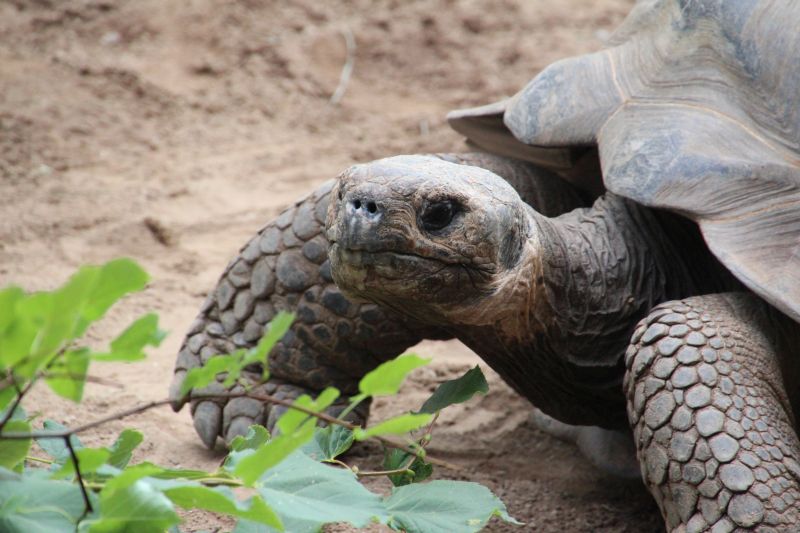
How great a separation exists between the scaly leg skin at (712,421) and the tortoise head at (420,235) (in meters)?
0.42

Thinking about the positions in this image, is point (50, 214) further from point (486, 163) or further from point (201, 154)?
point (486, 163)

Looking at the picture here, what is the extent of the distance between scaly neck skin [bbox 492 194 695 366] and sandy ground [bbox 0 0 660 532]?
498 millimetres

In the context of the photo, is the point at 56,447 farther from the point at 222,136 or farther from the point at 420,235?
the point at 222,136

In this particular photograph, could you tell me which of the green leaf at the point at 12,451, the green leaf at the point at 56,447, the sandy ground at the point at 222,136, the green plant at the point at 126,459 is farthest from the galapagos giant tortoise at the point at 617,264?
the green leaf at the point at 12,451

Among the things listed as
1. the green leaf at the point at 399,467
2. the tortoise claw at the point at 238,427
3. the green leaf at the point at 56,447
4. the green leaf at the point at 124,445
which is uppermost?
the green leaf at the point at 124,445

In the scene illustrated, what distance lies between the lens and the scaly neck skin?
274 centimetres

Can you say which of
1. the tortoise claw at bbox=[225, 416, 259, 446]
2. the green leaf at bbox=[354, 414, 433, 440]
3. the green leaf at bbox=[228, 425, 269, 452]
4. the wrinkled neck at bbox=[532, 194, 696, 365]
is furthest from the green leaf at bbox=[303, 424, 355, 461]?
the tortoise claw at bbox=[225, 416, 259, 446]

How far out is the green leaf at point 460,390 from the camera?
238 cm

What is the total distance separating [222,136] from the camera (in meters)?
6.27

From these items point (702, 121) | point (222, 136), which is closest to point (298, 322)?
point (702, 121)

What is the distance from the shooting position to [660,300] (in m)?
2.97

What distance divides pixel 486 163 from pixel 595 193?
18.1 inches

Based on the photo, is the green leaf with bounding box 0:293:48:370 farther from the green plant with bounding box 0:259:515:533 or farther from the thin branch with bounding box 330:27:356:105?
the thin branch with bounding box 330:27:356:105

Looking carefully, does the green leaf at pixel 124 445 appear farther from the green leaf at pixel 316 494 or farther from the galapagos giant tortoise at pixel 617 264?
the galapagos giant tortoise at pixel 617 264
